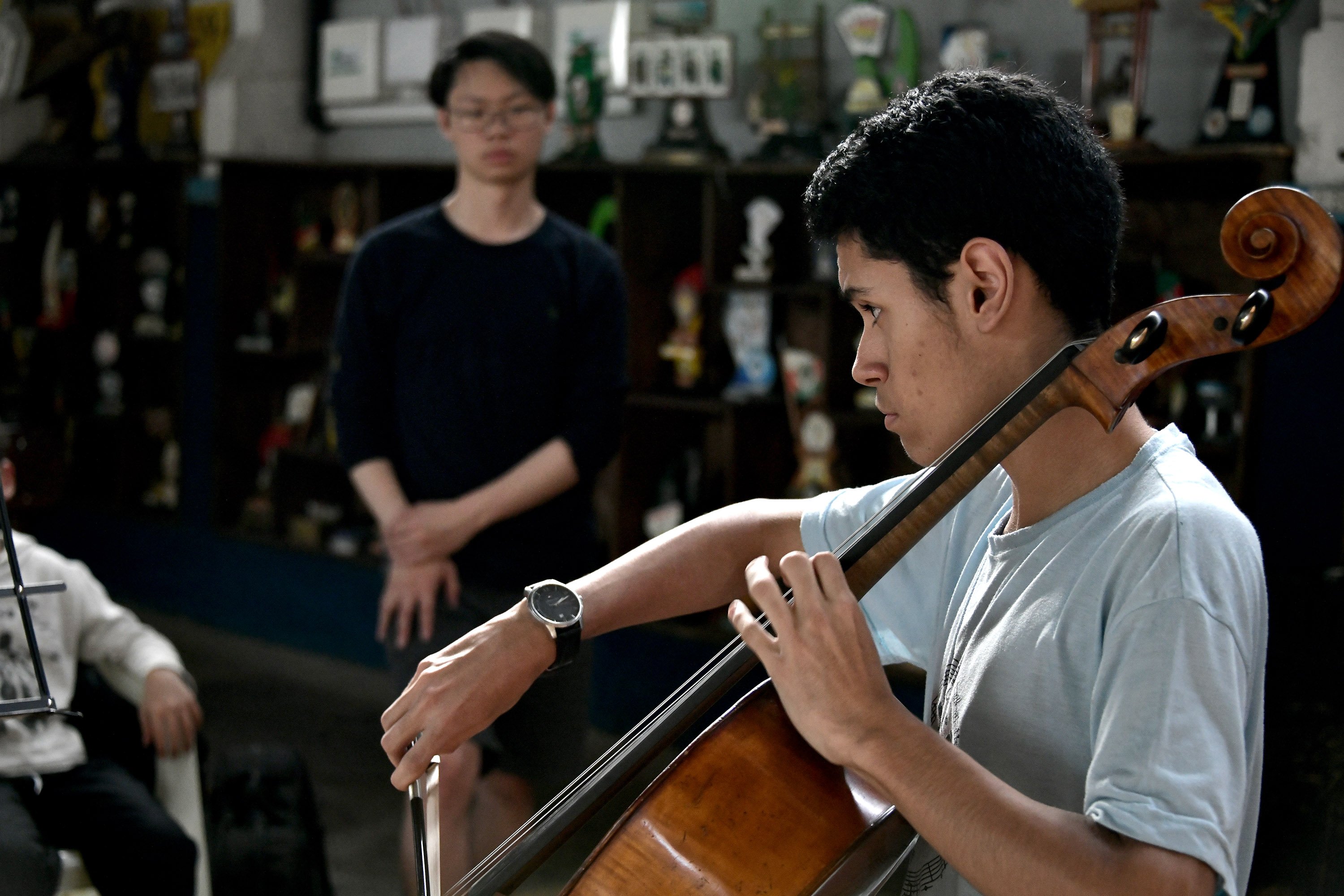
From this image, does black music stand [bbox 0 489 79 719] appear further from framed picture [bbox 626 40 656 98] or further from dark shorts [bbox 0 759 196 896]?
framed picture [bbox 626 40 656 98]

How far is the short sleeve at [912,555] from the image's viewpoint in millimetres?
1244

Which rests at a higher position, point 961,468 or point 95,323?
point 961,468

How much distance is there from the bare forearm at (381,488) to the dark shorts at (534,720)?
195 mm

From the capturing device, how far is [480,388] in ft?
7.56

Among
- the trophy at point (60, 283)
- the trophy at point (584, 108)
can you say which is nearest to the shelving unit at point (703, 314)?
the trophy at point (584, 108)

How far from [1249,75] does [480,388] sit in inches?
85.4

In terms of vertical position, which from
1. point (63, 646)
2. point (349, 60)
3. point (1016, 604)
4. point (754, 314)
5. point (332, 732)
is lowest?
point (332, 732)

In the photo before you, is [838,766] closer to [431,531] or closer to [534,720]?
[534,720]

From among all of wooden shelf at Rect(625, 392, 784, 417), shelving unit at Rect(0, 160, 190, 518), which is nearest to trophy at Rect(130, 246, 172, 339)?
shelving unit at Rect(0, 160, 190, 518)

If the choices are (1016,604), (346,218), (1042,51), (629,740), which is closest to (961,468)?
(1016,604)

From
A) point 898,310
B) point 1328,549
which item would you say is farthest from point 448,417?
point 1328,549

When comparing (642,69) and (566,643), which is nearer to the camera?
(566,643)

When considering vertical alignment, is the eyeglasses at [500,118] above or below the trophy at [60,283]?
above

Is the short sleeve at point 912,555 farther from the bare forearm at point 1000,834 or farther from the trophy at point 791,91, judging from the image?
the trophy at point 791,91
